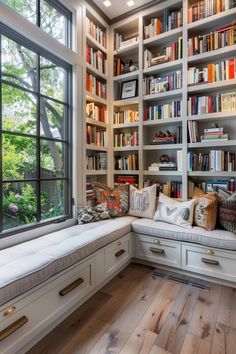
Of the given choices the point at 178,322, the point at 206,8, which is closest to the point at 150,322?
the point at 178,322

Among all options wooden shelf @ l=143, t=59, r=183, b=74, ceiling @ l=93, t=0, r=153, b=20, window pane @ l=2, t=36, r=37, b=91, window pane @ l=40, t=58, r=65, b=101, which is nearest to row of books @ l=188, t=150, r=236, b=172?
wooden shelf @ l=143, t=59, r=183, b=74

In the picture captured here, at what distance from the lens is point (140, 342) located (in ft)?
4.54

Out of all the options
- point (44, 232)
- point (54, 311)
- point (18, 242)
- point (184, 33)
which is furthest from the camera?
point (184, 33)

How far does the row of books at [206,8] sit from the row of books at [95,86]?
1.38 meters

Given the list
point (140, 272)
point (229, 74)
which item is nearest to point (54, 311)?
point (140, 272)

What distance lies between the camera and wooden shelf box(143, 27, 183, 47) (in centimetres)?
276

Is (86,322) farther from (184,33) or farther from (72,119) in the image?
(184,33)

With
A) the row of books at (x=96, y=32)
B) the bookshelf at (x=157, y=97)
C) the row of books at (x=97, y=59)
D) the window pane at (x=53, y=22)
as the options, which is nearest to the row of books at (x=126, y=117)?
the bookshelf at (x=157, y=97)

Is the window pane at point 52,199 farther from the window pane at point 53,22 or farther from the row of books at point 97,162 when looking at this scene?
the window pane at point 53,22

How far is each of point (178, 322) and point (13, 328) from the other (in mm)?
1123

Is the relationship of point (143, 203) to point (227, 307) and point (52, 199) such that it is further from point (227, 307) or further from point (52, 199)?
point (227, 307)

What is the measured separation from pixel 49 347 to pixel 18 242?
2.86 ft

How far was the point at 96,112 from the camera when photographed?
300 cm

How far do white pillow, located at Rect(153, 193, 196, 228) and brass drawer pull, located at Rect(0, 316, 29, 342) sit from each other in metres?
1.67
